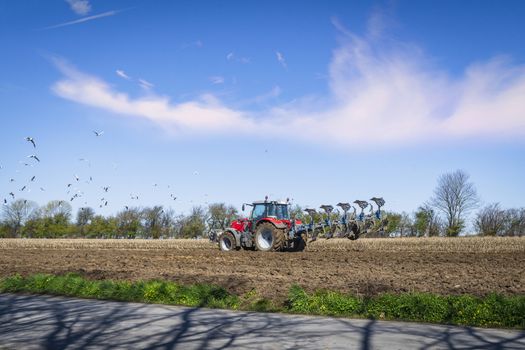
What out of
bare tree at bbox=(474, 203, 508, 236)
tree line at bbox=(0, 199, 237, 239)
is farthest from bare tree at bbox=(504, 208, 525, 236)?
tree line at bbox=(0, 199, 237, 239)

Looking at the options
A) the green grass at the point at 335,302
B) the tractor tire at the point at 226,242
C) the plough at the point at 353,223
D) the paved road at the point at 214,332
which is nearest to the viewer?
the paved road at the point at 214,332

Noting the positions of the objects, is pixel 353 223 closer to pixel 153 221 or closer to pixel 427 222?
pixel 427 222

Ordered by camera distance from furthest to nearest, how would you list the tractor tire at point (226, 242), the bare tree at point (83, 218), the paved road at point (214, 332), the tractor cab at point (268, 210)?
the bare tree at point (83, 218) < the tractor tire at point (226, 242) < the tractor cab at point (268, 210) < the paved road at point (214, 332)

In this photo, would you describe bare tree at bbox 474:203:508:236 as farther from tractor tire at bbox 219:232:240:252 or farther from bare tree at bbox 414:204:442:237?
tractor tire at bbox 219:232:240:252

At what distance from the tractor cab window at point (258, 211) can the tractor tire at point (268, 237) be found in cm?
84

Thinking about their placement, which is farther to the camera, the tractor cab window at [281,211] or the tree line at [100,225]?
the tree line at [100,225]

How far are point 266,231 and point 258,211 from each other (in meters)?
1.40

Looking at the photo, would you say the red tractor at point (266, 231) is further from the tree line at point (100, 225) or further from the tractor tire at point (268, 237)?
the tree line at point (100, 225)

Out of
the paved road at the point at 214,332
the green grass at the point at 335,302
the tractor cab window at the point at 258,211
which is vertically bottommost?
the paved road at the point at 214,332

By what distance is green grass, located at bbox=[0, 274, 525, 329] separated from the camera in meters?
7.63

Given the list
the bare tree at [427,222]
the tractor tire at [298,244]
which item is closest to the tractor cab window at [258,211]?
the tractor tire at [298,244]

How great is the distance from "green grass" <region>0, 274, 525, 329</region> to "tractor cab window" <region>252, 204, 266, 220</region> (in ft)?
39.2

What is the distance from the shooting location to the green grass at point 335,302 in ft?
25.0

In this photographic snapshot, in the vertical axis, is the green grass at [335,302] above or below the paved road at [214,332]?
above
